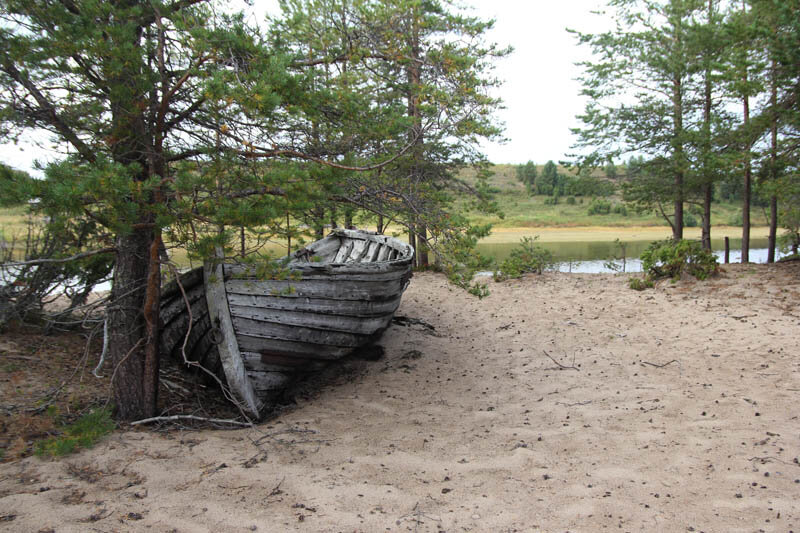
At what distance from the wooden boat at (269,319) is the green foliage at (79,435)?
0.69 metres

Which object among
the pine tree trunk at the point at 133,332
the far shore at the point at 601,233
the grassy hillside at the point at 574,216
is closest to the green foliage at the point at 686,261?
the pine tree trunk at the point at 133,332

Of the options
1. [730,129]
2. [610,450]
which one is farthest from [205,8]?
[730,129]

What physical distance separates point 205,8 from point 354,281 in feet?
8.30

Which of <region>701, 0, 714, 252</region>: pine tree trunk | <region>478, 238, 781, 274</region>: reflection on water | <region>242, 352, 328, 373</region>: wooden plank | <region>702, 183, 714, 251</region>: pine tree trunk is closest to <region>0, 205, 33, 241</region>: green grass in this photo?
<region>242, 352, 328, 373</region>: wooden plank

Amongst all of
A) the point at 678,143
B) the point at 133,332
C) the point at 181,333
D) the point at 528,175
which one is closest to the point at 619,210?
the point at 528,175

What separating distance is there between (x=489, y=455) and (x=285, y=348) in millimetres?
1935

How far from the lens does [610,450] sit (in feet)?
11.7

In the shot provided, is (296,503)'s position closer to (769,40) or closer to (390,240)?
(390,240)

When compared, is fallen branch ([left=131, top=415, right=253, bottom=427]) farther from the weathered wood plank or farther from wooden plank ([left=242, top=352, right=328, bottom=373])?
the weathered wood plank

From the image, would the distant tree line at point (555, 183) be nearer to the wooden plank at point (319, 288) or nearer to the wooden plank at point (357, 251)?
the wooden plank at point (357, 251)

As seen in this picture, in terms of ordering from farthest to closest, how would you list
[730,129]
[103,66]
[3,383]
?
[730,129], [3,383], [103,66]

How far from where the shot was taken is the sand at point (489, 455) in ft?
8.87

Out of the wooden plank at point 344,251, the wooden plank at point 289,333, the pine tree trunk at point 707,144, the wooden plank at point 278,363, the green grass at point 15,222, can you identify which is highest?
the pine tree trunk at point 707,144

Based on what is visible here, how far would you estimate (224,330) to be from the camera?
13.8 ft
